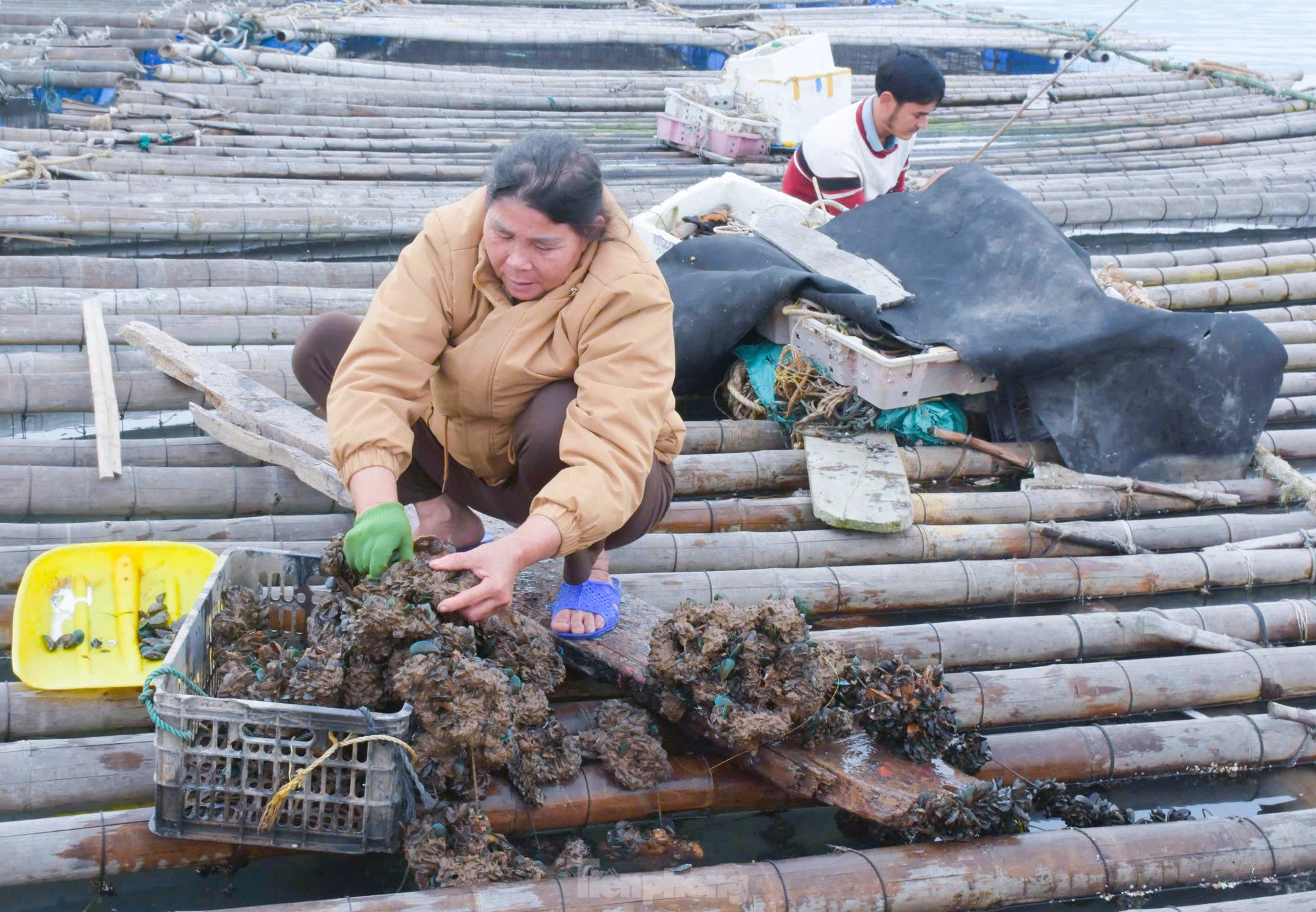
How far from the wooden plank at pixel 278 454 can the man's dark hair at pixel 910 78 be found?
8.80 feet

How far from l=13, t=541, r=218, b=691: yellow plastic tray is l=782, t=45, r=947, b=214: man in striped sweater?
3.17 metres

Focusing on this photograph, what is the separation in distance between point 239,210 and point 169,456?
2418mm

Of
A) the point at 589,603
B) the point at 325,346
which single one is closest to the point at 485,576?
the point at 589,603

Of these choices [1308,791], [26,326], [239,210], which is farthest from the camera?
[239,210]

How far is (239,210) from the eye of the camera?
589cm

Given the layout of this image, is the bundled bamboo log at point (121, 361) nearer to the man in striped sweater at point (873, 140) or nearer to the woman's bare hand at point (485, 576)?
the woman's bare hand at point (485, 576)

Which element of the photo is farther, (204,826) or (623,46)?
(623,46)

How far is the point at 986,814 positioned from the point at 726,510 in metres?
1.57

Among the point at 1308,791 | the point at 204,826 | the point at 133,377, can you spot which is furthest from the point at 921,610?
the point at 133,377

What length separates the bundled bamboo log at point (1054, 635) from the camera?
3.12m

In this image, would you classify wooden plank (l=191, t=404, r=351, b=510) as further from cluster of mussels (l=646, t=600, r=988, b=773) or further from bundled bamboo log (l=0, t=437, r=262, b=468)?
cluster of mussels (l=646, t=600, r=988, b=773)

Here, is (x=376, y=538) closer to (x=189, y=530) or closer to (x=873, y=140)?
(x=189, y=530)

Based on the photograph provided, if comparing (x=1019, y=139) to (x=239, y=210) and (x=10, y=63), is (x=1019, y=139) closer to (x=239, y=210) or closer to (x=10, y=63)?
(x=239, y=210)

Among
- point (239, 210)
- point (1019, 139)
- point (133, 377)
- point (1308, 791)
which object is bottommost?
point (1308, 791)
